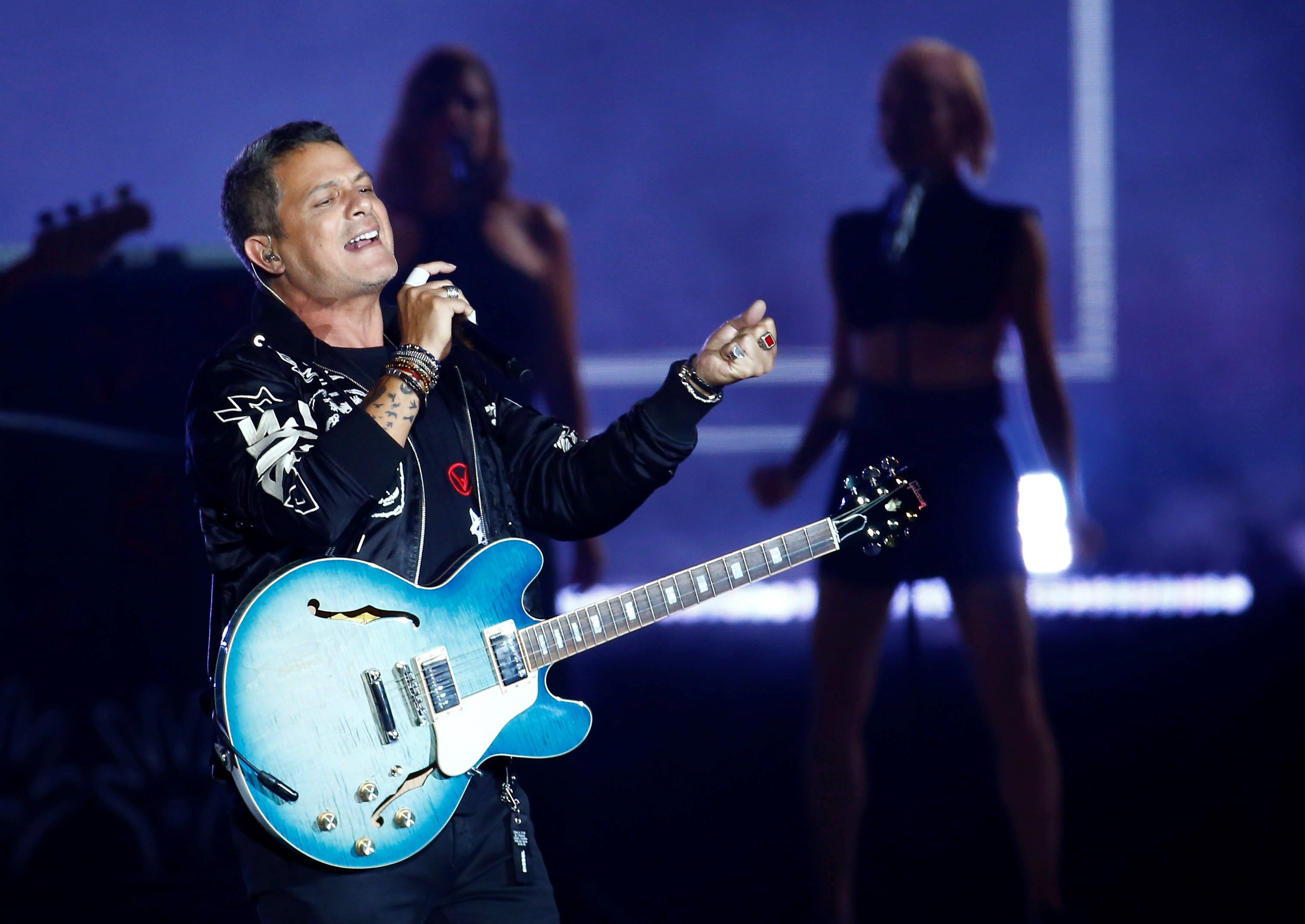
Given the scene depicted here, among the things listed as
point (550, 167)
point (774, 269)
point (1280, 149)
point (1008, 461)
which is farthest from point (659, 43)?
point (1280, 149)

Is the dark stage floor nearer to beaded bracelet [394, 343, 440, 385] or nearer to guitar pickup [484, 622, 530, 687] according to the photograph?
guitar pickup [484, 622, 530, 687]

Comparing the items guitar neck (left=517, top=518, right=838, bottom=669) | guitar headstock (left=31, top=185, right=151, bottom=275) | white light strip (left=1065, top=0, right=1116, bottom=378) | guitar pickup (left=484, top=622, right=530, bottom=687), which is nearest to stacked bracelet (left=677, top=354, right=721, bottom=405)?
guitar neck (left=517, top=518, right=838, bottom=669)

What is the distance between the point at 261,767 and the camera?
1640mm

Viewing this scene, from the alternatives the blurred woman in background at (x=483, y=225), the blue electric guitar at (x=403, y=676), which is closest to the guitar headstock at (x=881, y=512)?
the blue electric guitar at (x=403, y=676)

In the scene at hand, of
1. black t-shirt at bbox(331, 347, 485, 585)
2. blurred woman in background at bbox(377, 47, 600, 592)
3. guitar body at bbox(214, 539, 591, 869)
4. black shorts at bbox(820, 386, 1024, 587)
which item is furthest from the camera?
blurred woman in background at bbox(377, 47, 600, 592)

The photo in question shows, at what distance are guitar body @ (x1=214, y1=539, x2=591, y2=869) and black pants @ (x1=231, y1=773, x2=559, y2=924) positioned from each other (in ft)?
0.13

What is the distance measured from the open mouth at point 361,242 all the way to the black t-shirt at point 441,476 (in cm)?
16

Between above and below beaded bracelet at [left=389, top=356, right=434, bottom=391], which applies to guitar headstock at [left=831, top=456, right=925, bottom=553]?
below

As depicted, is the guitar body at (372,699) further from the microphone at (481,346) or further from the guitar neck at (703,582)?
the microphone at (481,346)

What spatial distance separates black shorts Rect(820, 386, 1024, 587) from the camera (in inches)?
138

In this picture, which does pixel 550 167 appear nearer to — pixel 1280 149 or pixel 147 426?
pixel 147 426

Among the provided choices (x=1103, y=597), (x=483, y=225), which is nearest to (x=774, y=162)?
(x=483, y=225)

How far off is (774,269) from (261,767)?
247cm

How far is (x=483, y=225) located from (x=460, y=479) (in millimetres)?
1889
